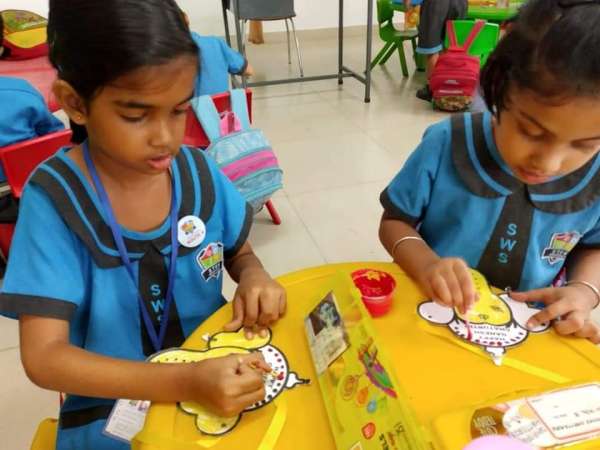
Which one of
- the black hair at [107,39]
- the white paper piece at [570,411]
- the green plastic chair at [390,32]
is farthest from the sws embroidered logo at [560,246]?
the green plastic chair at [390,32]

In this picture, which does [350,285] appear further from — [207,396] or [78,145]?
[78,145]

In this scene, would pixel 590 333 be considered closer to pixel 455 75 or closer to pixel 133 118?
pixel 133 118

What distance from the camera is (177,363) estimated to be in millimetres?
627

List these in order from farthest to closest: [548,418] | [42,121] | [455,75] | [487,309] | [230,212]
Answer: [455,75] → [42,121] → [230,212] → [487,309] → [548,418]

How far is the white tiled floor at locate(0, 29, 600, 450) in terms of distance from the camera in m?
1.39

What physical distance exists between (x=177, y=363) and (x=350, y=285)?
241 mm

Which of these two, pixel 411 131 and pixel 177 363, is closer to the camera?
pixel 177 363

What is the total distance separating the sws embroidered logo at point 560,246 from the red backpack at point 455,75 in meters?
2.29

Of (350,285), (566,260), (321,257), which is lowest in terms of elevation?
(321,257)

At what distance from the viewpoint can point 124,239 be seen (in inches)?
28.5

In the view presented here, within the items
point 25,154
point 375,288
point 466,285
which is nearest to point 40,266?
point 375,288

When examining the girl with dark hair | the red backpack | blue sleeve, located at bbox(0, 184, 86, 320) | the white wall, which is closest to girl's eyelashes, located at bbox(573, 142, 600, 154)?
the girl with dark hair

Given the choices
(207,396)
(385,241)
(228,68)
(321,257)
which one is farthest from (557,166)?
(228,68)

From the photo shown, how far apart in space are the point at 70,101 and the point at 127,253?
0.71 ft
